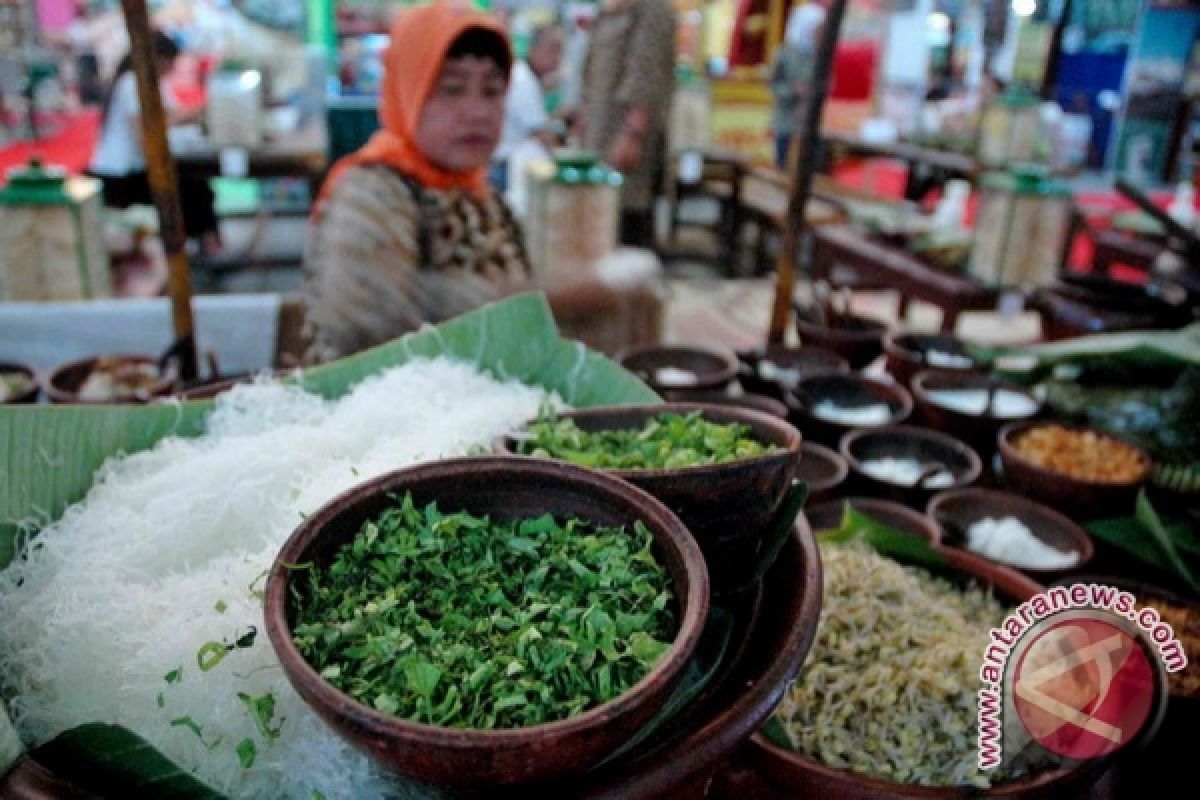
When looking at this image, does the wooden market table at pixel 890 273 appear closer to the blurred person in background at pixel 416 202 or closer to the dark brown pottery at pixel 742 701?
the blurred person in background at pixel 416 202

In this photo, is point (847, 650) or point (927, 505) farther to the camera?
point (927, 505)

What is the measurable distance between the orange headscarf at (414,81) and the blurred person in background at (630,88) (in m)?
4.02

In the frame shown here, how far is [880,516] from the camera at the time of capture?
78.7 inches

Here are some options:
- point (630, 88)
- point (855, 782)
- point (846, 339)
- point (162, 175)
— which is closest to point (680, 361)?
point (846, 339)

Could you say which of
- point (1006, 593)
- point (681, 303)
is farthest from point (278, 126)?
point (1006, 593)

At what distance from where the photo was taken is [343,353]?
2.41 m

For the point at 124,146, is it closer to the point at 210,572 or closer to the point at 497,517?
the point at 210,572

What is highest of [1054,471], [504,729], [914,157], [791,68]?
[791,68]

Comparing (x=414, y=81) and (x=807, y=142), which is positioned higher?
(x=414, y=81)

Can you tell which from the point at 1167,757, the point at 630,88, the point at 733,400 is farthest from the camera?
the point at 630,88

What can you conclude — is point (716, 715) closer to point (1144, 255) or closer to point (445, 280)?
point (445, 280)

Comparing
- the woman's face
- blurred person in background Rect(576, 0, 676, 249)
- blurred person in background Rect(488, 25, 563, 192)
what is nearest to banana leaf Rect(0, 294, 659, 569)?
the woman's face

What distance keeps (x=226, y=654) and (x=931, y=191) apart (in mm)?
9894

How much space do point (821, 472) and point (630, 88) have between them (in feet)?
17.6
